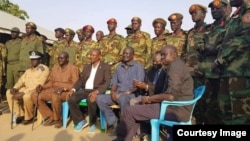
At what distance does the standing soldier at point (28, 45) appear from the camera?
6957mm

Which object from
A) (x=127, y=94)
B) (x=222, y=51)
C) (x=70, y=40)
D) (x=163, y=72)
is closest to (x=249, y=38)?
(x=222, y=51)

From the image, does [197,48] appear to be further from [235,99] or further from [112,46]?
[112,46]

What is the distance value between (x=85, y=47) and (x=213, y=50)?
11.3 feet

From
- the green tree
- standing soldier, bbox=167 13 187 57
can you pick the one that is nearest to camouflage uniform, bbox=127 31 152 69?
standing soldier, bbox=167 13 187 57

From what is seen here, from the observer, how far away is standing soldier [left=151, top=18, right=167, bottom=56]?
597 centimetres

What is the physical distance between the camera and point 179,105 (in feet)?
12.5

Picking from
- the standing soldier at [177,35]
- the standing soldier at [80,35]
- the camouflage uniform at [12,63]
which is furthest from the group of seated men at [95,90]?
the standing soldier at [80,35]

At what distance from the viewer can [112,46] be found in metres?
6.77

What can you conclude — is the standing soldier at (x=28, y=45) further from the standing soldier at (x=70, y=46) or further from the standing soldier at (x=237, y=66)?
the standing soldier at (x=237, y=66)

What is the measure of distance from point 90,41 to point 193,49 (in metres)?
2.85

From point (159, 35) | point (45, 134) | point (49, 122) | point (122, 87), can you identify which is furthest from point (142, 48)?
point (45, 134)

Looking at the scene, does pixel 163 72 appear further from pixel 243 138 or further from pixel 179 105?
pixel 243 138

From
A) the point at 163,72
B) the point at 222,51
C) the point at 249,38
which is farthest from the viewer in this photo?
the point at 163,72

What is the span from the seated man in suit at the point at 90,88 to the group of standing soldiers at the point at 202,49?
0.93 metres
